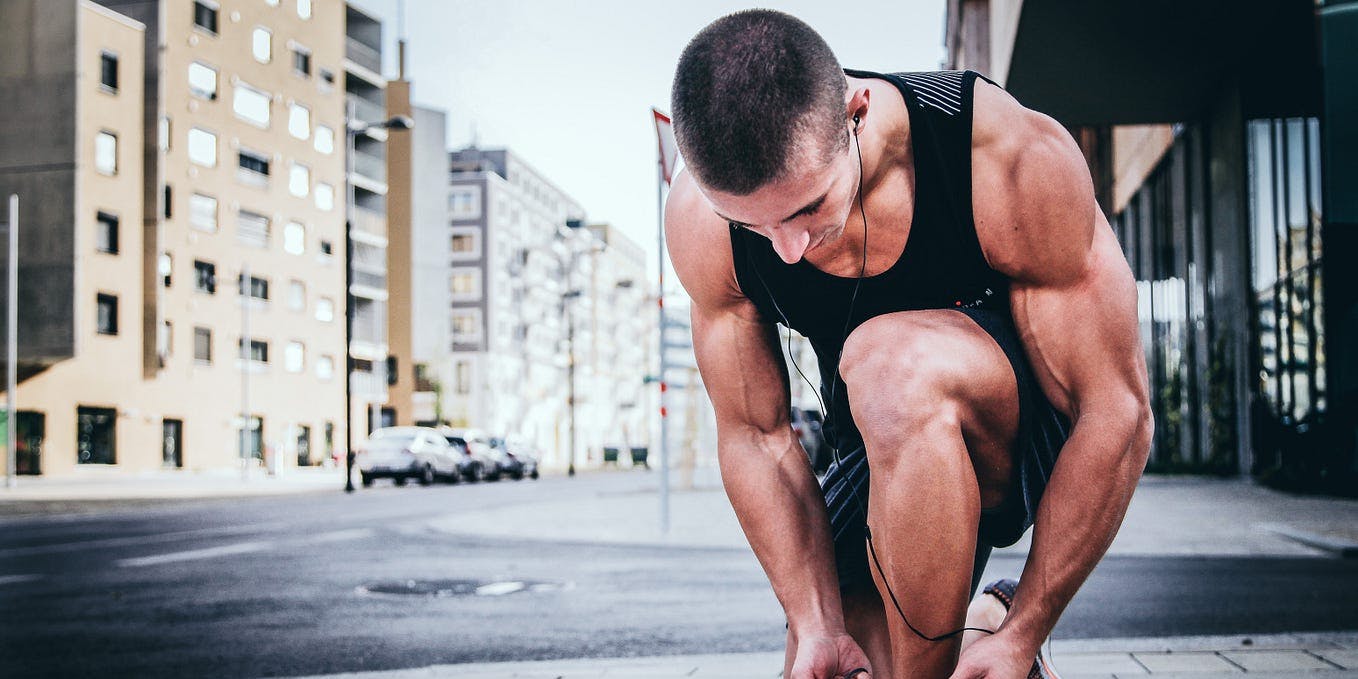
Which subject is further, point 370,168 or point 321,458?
point 370,168

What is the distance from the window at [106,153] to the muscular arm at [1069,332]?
36705mm

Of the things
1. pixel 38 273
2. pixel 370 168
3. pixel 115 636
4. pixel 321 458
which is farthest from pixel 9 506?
pixel 370 168

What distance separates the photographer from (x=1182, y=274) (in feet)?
80.3

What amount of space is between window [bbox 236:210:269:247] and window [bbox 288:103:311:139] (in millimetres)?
3899

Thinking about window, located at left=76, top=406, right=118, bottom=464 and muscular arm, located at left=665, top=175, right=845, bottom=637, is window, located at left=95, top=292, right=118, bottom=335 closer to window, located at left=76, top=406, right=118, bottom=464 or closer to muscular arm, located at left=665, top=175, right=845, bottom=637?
window, located at left=76, top=406, right=118, bottom=464

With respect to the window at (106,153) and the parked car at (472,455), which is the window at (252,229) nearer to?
the window at (106,153)

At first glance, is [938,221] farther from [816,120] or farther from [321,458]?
[321,458]

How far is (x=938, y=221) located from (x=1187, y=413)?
76.5 feet

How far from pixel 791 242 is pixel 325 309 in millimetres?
51138

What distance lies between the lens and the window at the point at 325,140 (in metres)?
50.2

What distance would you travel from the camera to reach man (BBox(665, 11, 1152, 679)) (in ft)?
5.46

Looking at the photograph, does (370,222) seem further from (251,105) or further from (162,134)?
(162,134)

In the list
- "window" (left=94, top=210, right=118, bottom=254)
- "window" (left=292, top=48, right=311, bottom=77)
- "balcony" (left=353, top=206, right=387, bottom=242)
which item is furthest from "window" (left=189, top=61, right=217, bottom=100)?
"balcony" (left=353, top=206, right=387, bottom=242)

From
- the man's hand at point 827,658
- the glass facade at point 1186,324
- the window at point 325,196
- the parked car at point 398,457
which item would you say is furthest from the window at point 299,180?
the man's hand at point 827,658
